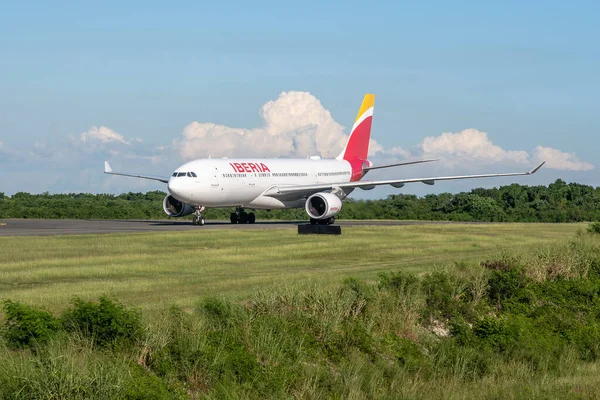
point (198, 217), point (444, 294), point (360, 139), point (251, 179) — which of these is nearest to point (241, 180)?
point (251, 179)

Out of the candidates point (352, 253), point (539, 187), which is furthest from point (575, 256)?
point (539, 187)

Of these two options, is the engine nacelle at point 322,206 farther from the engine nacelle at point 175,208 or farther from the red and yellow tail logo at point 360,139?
the red and yellow tail logo at point 360,139

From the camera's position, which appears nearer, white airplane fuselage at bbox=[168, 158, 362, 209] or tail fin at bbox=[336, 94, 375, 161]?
white airplane fuselage at bbox=[168, 158, 362, 209]

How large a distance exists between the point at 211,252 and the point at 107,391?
1959 centimetres

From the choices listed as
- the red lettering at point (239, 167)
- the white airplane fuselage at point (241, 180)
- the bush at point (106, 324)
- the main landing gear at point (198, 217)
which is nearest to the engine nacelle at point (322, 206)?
the white airplane fuselage at point (241, 180)

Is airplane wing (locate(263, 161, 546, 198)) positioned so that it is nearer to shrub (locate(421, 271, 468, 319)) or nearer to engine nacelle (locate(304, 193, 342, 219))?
engine nacelle (locate(304, 193, 342, 219))

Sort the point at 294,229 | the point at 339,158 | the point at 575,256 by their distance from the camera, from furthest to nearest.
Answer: the point at 339,158
the point at 294,229
the point at 575,256

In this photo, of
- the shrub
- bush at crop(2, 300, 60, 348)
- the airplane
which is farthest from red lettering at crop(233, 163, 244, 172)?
bush at crop(2, 300, 60, 348)

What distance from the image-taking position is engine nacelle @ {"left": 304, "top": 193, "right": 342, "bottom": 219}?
4756cm

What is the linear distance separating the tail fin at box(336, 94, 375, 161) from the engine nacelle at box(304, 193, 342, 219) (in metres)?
15.6

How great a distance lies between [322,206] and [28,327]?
34733 millimetres

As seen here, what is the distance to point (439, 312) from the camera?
20.9 m

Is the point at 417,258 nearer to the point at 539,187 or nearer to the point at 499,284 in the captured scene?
the point at 499,284

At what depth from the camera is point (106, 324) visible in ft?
47.8
